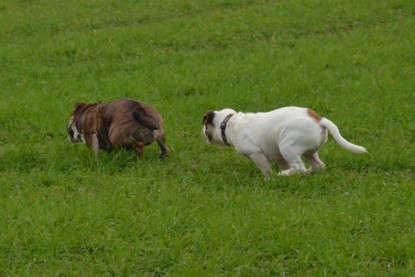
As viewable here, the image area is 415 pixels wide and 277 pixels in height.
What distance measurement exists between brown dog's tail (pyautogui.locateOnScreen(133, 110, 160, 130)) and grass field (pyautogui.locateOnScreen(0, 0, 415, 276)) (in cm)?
43

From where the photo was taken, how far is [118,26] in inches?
639

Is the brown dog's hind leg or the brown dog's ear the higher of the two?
the brown dog's ear

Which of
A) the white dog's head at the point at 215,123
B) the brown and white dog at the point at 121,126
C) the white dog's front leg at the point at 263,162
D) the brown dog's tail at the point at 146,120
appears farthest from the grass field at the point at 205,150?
the brown dog's tail at the point at 146,120

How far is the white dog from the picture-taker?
6.99 metres

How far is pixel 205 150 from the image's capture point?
8719 mm

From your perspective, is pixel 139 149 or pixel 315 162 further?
pixel 139 149

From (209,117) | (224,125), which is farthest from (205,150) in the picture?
(224,125)

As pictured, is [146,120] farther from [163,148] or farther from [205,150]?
[205,150]

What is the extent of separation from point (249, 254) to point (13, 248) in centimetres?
179

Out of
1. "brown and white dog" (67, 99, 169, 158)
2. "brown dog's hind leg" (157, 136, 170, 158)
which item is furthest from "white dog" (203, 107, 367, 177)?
"brown and white dog" (67, 99, 169, 158)

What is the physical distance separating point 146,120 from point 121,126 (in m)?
0.28

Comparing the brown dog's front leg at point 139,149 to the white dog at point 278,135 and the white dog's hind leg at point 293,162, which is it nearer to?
the white dog at point 278,135

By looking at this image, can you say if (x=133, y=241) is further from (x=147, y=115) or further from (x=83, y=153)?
(x=83, y=153)

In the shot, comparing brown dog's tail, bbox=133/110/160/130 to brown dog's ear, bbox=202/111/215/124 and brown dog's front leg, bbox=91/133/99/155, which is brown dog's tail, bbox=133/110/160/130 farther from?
brown dog's front leg, bbox=91/133/99/155
